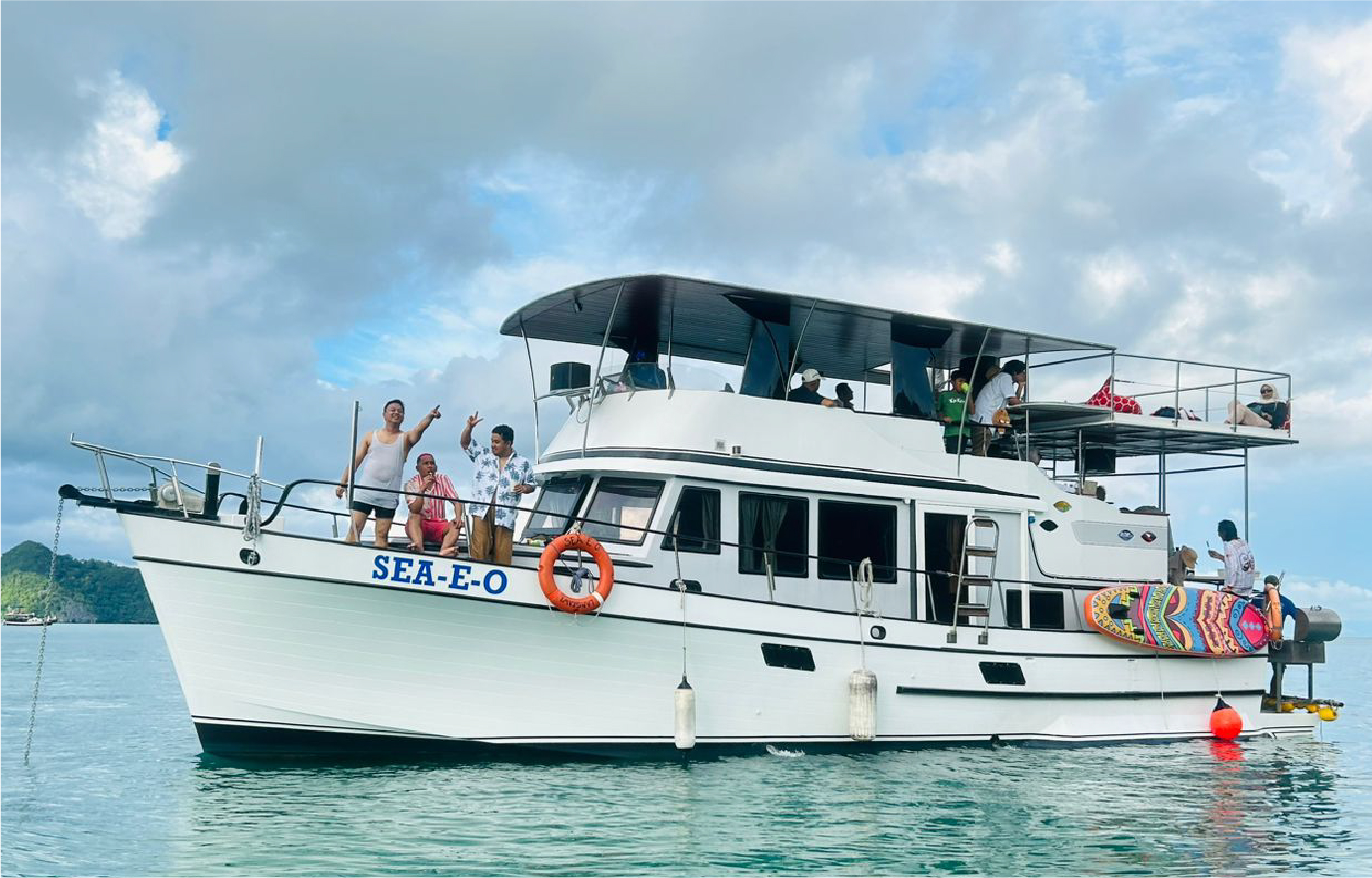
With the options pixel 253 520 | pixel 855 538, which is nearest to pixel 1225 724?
pixel 855 538

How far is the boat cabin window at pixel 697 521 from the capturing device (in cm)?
1209

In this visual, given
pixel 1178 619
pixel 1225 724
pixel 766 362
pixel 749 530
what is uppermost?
pixel 766 362

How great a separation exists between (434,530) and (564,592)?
1754 millimetres

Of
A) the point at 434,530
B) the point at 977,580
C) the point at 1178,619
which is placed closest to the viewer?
the point at 434,530

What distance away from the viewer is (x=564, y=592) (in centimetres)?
1084

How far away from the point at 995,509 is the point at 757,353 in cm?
335

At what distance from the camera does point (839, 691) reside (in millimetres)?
11859

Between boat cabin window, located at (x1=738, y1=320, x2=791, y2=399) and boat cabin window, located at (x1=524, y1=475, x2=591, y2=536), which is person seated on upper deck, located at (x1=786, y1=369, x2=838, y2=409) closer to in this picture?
boat cabin window, located at (x1=738, y1=320, x2=791, y2=399)

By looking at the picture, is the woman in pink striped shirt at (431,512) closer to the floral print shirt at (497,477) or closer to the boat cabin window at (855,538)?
the floral print shirt at (497,477)

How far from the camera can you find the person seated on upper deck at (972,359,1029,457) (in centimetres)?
1440

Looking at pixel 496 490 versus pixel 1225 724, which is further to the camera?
pixel 1225 724

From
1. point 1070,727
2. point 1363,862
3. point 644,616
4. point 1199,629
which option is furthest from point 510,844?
point 1199,629

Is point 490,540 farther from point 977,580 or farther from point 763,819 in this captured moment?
point 977,580

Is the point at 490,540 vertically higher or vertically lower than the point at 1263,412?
lower
